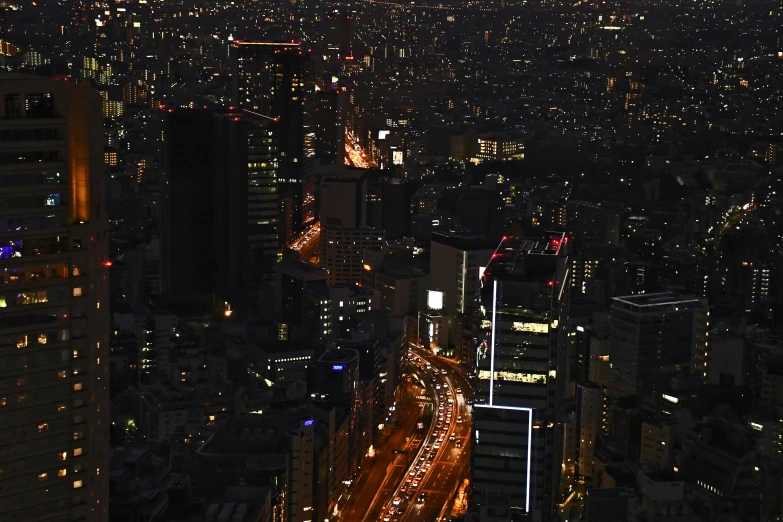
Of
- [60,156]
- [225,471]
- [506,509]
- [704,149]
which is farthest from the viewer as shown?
[704,149]

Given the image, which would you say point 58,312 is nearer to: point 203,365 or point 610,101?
point 203,365

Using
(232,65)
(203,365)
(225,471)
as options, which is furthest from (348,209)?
(225,471)

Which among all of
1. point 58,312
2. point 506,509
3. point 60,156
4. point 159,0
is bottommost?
point 506,509

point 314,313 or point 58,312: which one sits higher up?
point 58,312

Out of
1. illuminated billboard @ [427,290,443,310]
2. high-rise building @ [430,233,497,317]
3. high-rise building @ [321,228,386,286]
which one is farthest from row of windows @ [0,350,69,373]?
high-rise building @ [321,228,386,286]

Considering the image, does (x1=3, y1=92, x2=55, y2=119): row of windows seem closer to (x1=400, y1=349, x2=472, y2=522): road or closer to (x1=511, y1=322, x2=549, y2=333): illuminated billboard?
(x1=511, y1=322, x2=549, y2=333): illuminated billboard

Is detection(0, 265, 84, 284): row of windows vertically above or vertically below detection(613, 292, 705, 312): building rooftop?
above
